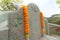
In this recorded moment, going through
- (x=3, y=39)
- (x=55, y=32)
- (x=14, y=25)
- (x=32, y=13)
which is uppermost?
(x=32, y=13)

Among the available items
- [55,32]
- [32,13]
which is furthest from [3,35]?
[55,32]

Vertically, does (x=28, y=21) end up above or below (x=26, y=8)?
below

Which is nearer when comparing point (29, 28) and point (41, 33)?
point (29, 28)

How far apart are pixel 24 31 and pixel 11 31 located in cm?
17

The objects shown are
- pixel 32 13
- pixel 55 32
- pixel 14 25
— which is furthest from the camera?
pixel 55 32

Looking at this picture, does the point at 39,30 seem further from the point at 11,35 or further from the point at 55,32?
the point at 55,32

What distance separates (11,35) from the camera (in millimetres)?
2221

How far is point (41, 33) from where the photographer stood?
255 centimetres

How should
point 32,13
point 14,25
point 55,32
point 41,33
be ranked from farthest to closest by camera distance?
point 55,32, point 41,33, point 32,13, point 14,25

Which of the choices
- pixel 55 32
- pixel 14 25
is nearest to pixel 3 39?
pixel 14 25

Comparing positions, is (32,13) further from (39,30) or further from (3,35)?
(3,35)

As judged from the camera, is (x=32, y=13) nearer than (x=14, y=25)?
No

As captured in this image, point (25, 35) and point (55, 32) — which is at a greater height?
point (25, 35)

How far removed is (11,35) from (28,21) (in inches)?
11.8
